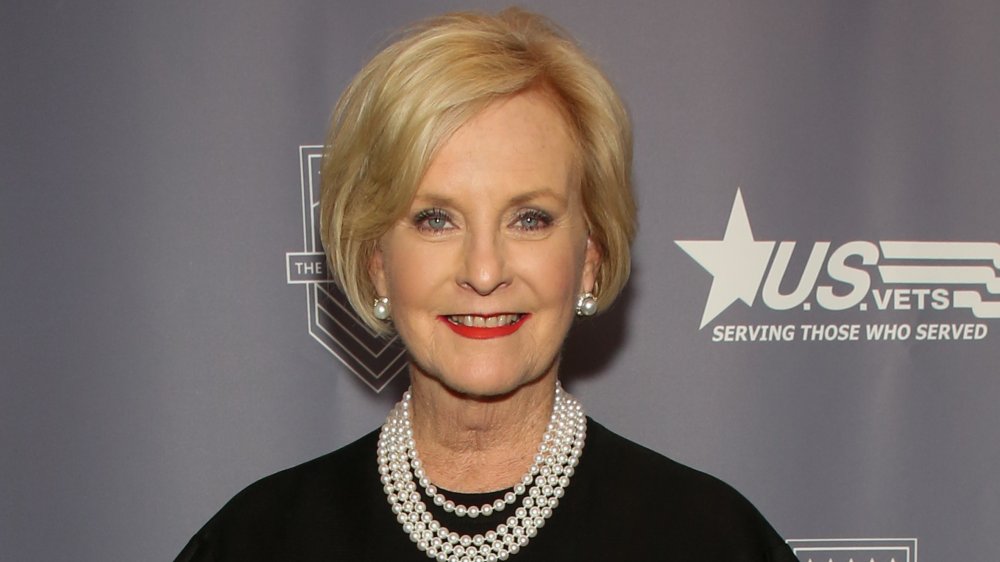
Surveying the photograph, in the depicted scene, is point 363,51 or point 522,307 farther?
point 363,51

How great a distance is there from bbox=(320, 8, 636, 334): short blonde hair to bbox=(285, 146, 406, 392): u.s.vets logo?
21.6 inches

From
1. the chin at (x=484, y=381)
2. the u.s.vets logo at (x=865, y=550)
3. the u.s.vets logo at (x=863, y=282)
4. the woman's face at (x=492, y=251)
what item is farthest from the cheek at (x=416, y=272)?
the u.s.vets logo at (x=865, y=550)

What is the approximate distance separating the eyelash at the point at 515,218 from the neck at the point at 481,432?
0.25m

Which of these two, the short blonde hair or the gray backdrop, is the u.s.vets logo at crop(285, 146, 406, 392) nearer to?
the gray backdrop

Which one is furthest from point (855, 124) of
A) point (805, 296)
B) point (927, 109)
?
point (805, 296)

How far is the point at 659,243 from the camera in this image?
2.24 metres

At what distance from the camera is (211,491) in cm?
228

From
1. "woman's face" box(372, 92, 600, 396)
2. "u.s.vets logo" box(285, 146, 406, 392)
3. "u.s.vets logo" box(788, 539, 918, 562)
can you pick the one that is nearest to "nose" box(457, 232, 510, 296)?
"woman's face" box(372, 92, 600, 396)

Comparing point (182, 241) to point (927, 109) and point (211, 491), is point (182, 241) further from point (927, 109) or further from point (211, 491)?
point (927, 109)

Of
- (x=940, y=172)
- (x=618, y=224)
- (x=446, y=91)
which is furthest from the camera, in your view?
(x=940, y=172)

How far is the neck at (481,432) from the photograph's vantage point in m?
1.62

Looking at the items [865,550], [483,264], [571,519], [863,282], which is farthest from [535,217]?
[865,550]

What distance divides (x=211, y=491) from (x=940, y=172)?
164 centimetres

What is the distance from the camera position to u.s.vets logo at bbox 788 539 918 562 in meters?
2.22
